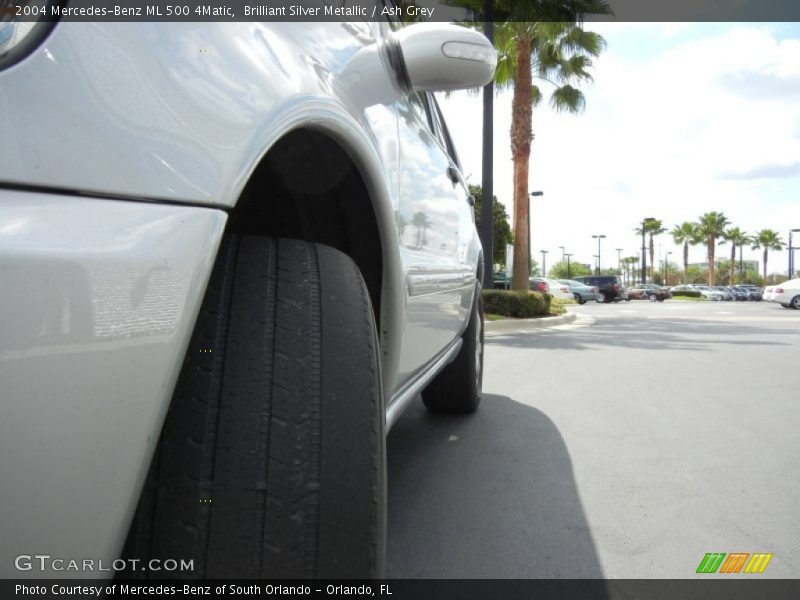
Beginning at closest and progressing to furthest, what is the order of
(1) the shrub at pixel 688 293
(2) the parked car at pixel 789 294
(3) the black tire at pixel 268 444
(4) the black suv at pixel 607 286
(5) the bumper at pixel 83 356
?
(5) the bumper at pixel 83 356 < (3) the black tire at pixel 268 444 < (2) the parked car at pixel 789 294 < (4) the black suv at pixel 607 286 < (1) the shrub at pixel 688 293

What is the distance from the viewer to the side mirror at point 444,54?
145 centimetres

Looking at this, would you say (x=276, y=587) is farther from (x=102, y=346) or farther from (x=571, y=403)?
(x=571, y=403)

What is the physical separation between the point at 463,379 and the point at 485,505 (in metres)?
1.28

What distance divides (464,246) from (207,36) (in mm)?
2119

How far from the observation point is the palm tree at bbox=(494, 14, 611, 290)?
16.0 metres

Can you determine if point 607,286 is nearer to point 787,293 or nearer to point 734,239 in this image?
point 787,293

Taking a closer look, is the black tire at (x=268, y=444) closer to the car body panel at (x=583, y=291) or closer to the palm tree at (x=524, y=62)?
Answer: the palm tree at (x=524, y=62)

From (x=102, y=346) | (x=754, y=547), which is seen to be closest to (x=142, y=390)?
(x=102, y=346)

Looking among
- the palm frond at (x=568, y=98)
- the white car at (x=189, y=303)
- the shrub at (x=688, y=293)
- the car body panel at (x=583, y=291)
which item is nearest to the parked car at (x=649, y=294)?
the shrub at (x=688, y=293)

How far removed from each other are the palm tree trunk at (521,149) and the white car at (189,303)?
14980 mm

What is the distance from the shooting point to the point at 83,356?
0.77 metres

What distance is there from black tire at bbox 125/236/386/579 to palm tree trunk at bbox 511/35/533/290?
49.6 ft

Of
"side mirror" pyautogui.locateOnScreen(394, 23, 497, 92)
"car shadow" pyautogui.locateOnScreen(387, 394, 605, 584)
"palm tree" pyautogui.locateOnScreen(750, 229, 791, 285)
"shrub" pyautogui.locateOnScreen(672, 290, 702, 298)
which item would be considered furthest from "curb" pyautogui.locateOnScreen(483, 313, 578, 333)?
"palm tree" pyautogui.locateOnScreen(750, 229, 791, 285)

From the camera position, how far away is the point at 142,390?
2.74ft
